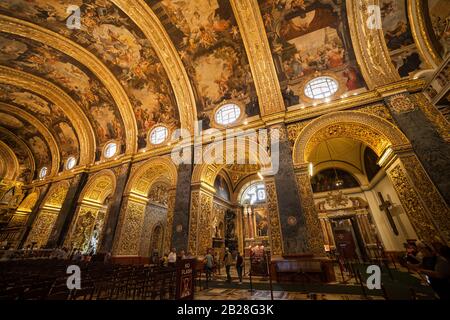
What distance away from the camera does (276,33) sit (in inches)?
332

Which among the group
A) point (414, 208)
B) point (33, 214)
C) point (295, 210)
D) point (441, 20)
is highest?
point (441, 20)

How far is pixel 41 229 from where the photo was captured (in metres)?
13.5

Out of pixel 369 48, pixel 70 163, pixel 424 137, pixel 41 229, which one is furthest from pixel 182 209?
pixel 70 163

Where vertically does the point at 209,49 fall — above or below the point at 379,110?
above

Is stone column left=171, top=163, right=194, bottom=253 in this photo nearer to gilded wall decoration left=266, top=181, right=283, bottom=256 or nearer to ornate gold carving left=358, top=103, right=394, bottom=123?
gilded wall decoration left=266, top=181, right=283, bottom=256

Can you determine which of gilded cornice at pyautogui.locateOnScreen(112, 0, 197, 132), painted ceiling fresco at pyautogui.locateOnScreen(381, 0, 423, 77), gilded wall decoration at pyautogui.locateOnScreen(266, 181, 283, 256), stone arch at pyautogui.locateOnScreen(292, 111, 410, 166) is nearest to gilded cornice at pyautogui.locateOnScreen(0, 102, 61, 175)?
gilded cornice at pyautogui.locateOnScreen(112, 0, 197, 132)

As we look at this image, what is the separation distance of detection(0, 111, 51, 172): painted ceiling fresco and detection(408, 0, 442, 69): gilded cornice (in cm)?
2445

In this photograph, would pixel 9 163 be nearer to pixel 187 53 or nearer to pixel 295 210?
pixel 187 53

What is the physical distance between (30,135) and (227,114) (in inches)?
726

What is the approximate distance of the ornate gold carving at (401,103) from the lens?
21.6 feet

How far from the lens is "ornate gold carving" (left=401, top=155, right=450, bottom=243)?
5066 mm

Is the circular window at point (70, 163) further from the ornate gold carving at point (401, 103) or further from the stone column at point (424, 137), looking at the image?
the stone column at point (424, 137)

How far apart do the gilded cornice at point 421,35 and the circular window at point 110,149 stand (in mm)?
16417
